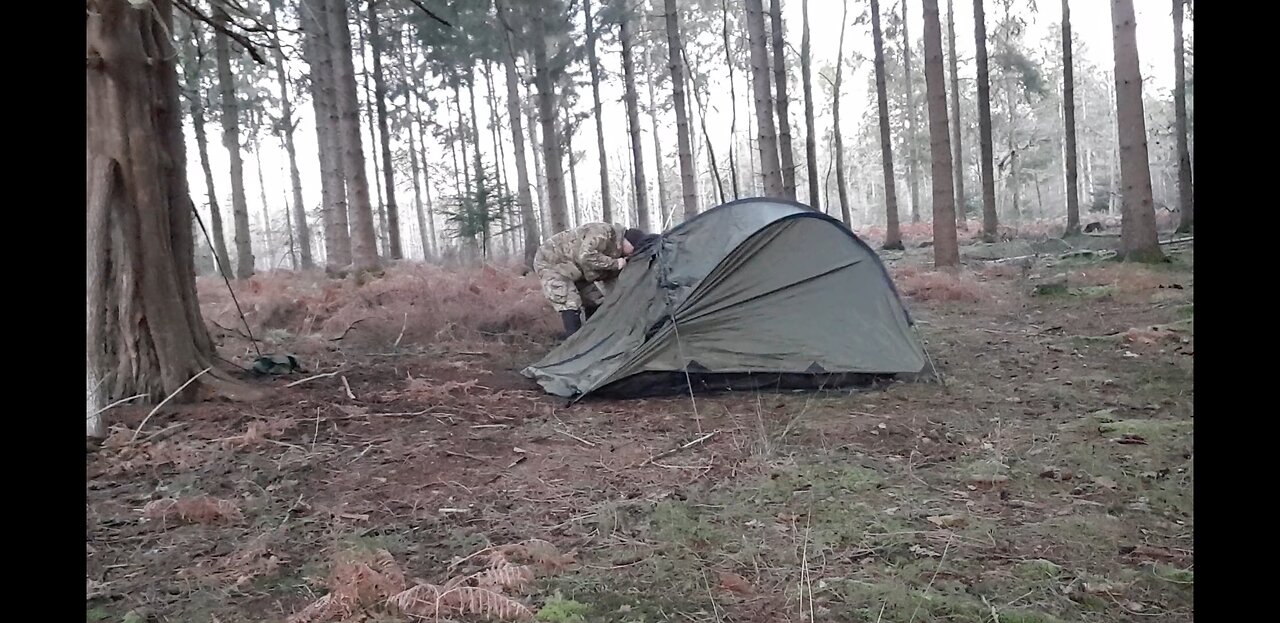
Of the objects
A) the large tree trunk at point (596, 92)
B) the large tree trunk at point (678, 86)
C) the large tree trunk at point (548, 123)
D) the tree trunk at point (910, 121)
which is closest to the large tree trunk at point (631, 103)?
the large tree trunk at point (596, 92)

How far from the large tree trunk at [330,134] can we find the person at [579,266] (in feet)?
20.1

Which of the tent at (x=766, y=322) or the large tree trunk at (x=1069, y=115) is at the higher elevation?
the large tree trunk at (x=1069, y=115)

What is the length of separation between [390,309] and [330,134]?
5353mm

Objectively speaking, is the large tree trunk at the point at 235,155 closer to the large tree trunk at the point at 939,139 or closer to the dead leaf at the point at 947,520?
the large tree trunk at the point at 939,139

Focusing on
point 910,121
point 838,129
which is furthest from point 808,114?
point 910,121

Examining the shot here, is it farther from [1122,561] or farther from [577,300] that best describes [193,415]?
[1122,561]

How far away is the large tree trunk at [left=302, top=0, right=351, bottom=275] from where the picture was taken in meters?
11.8

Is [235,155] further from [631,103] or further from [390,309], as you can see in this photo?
[631,103]

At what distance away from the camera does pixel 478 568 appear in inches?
116

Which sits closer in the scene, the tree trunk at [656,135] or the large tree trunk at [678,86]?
the large tree trunk at [678,86]

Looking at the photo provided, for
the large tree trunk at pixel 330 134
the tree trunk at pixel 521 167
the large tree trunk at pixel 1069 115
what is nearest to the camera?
the large tree trunk at pixel 330 134

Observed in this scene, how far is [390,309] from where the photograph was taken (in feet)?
29.6

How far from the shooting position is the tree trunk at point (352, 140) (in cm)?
1118
